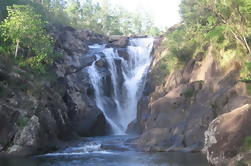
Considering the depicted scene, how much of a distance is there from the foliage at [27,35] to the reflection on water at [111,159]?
12981 millimetres

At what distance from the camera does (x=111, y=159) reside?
2656cm

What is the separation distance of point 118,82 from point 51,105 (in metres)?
16.4

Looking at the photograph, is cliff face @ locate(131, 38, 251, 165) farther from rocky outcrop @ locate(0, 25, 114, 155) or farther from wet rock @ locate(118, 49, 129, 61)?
wet rock @ locate(118, 49, 129, 61)

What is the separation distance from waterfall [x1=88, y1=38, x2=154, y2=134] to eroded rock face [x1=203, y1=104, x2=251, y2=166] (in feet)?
88.1

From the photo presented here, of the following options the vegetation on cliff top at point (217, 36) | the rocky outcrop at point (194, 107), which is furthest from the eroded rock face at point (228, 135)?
the rocky outcrop at point (194, 107)

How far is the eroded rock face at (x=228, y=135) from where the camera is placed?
18375mm

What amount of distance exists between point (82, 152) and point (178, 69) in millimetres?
15668

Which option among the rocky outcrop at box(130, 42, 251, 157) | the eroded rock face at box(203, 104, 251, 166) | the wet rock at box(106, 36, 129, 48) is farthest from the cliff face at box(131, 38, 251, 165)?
the wet rock at box(106, 36, 129, 48)

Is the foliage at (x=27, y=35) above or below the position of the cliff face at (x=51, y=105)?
above

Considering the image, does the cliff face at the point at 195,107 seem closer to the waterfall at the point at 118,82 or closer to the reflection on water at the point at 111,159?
the reflection on water at the point at 111,159

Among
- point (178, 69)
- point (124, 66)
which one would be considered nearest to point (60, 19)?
point (124, 66)

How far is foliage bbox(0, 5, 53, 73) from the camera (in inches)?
1545

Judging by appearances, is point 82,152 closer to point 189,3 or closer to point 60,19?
point 189,3

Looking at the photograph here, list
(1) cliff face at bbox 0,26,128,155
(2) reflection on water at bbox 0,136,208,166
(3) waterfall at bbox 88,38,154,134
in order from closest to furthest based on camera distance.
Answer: (2) reflection on water at bbox 0,136,208,166 < (1) cliff face at bbox 0,26,128,155 < (3) waterfall at bbox 88,38,154,134
